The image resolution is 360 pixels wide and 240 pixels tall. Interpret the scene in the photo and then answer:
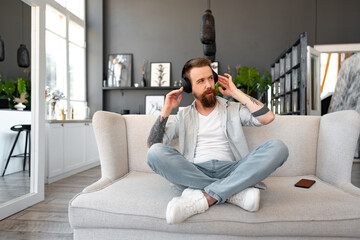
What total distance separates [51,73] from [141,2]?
2644mm

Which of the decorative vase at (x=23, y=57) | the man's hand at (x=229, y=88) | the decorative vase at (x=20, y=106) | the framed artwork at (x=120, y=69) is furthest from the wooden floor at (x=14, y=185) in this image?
the framed artwork at (x=120, y=69)

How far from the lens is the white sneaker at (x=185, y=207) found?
1341 millimetres

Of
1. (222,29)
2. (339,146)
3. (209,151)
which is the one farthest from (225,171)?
(222,29)

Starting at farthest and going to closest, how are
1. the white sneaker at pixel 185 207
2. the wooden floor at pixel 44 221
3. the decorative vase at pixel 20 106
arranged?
the decorative vase at pixel 20 106 → the wooden floor at pixel 44 221 → the white sneaker at pixel 185 207

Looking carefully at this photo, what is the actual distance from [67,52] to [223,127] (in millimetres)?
4510

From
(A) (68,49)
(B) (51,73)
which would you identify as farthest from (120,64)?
(B) (51,73)

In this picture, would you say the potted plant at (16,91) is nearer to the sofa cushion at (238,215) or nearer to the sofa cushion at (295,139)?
the sofa cushion at (238,215)

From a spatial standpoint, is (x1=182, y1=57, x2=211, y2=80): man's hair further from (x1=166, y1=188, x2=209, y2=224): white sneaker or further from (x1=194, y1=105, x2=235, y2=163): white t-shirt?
(x1=166, y1=188, x2=209, y2=224): white sneaker

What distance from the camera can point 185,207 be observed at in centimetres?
136

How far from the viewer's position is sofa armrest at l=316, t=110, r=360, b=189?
1731mm

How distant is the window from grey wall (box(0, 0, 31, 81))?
2284 mm

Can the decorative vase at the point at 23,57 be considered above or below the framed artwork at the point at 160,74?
below

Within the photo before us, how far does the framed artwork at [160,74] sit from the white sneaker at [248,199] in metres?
5.18

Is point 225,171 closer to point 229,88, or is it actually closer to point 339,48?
point 229,88
